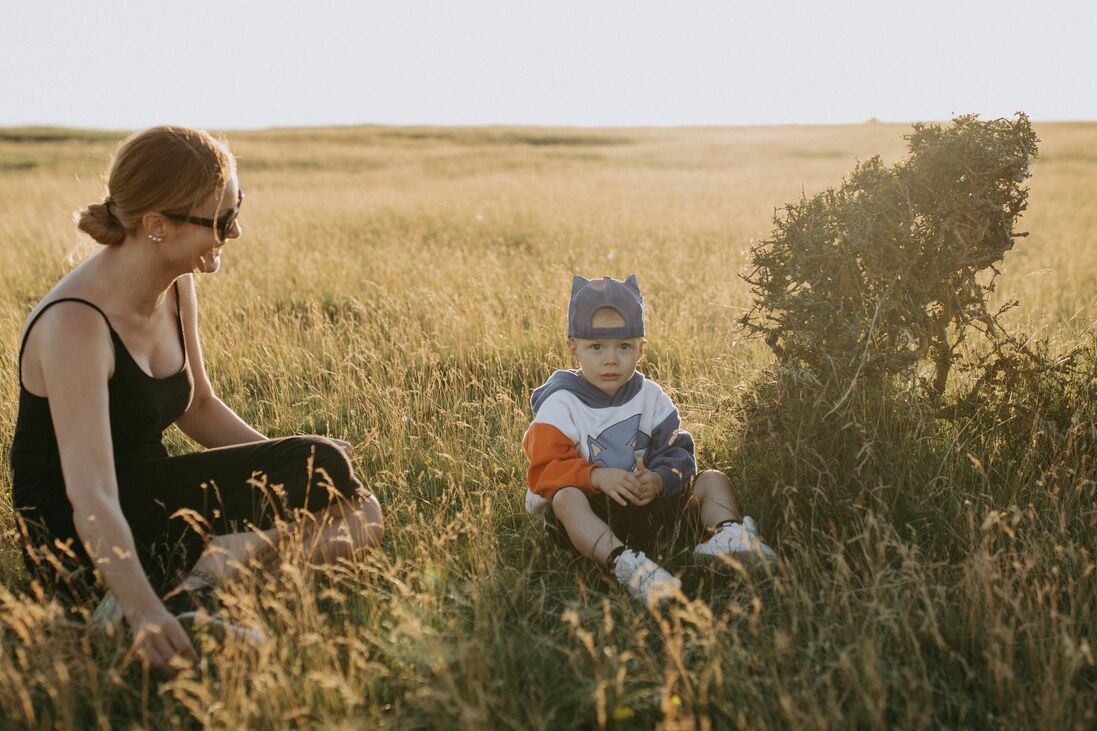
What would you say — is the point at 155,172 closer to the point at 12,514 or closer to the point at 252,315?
the point at 12,514

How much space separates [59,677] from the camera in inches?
93.9

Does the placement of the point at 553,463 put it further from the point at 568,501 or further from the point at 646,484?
the point at 646,484

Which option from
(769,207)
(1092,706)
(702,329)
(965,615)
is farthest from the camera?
(769,207)

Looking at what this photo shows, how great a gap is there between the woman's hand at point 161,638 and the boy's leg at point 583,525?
4.63 feet

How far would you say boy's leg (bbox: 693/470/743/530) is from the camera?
349 cm

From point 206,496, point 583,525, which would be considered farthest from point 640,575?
point 206,496

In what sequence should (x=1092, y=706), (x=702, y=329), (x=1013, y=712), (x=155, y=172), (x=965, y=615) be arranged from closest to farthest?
(x=1013, y=712) → (x=1092, y=706) → (x=965, y=615) → (x=155, y=172) → (x=702, y=329)

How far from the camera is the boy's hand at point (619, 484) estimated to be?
3.36m

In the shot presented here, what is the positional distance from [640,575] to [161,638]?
1.58 meters

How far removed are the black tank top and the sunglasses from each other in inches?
16.8

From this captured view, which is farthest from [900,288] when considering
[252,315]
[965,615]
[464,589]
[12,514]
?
[252,315]

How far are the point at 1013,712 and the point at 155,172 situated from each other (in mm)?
3167

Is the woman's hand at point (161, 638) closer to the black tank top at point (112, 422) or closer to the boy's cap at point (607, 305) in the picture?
the black tank top at point (112, 422)

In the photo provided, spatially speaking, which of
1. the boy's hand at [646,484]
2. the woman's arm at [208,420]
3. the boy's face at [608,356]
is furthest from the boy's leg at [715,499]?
the woman's arm at [208,420]
